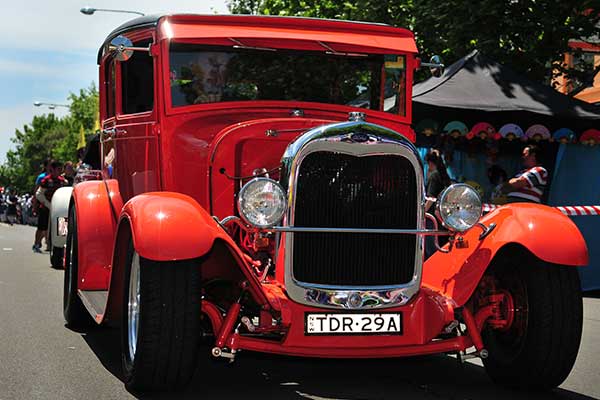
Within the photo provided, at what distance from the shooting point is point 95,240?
6723 millimetres

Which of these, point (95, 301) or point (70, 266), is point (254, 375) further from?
point (70, 266)

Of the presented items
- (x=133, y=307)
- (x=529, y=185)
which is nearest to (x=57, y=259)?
(x=529, y=185)

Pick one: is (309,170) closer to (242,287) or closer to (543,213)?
(242,287)

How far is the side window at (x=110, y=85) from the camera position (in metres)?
7.04

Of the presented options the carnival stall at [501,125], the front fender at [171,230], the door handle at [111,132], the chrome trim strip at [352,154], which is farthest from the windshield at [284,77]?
the carnival stall at [501,125]

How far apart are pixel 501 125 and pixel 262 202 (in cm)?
784

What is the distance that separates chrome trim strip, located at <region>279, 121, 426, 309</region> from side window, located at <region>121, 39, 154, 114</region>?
1.59m

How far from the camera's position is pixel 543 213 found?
211 inches

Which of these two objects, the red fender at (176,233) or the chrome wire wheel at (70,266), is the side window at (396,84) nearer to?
the red fender at (176,233)

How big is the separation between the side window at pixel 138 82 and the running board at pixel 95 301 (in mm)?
1278

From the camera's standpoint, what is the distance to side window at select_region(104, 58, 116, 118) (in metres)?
7.04

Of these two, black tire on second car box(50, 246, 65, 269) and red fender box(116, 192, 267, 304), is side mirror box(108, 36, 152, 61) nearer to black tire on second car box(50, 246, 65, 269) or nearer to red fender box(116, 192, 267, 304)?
red fender box(116, 192, 267, 304)

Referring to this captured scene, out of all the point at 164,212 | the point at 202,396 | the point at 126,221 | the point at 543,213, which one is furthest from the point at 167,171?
the point at 543,213

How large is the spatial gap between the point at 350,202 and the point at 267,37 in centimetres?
165
